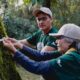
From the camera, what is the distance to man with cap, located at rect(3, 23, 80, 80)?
13.1 feet

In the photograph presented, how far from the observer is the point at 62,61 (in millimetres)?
3963

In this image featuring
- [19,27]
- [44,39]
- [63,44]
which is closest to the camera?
[63,44]

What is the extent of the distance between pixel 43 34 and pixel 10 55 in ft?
4.01

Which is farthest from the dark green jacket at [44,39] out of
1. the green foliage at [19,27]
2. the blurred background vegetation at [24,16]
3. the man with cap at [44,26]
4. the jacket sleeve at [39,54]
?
the green foliage at [19,27]

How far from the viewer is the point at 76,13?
77.8 ft

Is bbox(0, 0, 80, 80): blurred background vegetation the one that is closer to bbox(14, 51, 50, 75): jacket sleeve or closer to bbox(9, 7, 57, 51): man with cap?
bbox(9, 7, 57, 51): man with cap

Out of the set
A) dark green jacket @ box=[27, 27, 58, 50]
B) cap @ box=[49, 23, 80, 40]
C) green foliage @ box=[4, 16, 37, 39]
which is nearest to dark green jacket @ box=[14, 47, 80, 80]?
cap @ box=[49, 23, 80, 40]

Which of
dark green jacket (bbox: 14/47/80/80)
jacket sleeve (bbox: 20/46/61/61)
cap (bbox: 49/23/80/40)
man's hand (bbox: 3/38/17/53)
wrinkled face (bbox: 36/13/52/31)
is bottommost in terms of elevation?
jacket sleeve (bbox: 20/46/61/61)

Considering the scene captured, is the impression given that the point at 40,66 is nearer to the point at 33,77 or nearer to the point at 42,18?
the point at 42,18

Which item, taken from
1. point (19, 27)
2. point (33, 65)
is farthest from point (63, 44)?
point (19, 27)

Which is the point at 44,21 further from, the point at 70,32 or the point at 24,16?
the point at 24,16

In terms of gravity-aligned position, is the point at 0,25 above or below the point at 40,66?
above

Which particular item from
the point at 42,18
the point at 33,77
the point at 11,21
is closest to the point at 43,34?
the point at 42,18

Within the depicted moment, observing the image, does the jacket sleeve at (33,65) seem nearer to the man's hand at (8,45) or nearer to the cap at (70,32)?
the man's hand at (8,45)
